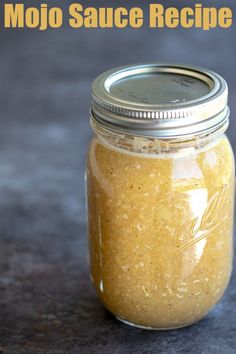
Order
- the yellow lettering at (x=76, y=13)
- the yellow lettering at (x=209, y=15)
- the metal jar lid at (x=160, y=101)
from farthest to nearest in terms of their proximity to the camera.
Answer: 1. the yellow lettering at (x=76, y=13)
2. the yellow lettering at (x=209, y=15)
3. the metal jar lid at (x=160, y=101)

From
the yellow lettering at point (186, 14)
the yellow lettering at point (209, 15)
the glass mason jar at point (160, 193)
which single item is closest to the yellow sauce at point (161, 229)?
the glass mason jar at point (160, 193)

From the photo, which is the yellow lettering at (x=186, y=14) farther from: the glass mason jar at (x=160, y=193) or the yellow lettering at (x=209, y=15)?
the glass mason jar at (x=160, y=193)

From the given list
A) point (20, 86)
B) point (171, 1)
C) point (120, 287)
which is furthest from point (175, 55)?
point (120, 287)

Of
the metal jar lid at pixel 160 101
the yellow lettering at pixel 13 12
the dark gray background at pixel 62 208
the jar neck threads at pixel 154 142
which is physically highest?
the metal jar lid at pixel 160 101

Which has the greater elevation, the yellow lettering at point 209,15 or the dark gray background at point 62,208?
the yellow lettering at point 209,15

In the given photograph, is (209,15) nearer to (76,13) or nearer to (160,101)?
(76,13)

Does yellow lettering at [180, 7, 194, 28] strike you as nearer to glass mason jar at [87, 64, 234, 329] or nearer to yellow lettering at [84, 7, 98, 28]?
yellow lettering at [84, 7, 98, 28]

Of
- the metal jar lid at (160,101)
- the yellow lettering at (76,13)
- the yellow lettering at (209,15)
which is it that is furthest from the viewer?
the yellow lettering at (76,13)

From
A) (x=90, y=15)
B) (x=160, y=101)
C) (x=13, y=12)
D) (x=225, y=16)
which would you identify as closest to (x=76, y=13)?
(x=90, y=15)
